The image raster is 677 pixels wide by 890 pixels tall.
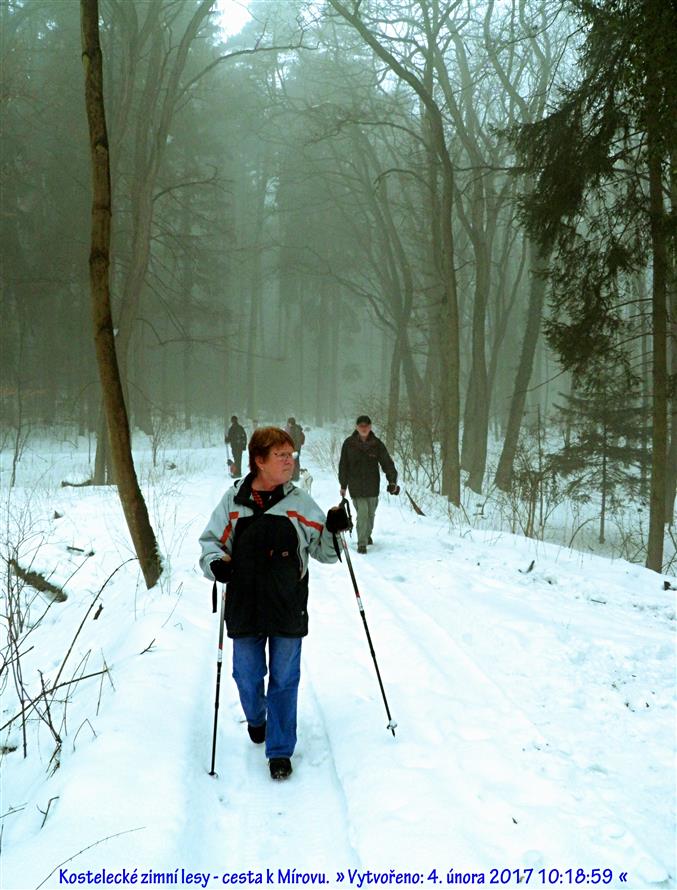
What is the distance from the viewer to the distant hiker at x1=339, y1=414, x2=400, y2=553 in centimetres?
990

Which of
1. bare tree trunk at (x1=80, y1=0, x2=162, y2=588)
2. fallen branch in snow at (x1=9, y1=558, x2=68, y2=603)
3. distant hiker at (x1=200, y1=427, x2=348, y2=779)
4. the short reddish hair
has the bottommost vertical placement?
fallen branch in snow at (x1=9, y1=558, x2=68, y2=603)

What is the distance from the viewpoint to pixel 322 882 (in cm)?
284

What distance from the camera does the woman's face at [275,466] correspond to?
377 centimetres

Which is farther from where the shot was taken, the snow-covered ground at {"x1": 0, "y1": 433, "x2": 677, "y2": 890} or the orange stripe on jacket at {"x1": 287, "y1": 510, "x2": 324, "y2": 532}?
the orange stripe on jacket at {"x1": 287, "y1": 510, "x2": 324, "y2": 532}

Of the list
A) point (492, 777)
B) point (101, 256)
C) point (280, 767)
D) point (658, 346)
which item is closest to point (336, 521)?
point (280, 767)

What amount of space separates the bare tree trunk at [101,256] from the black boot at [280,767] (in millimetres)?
4181

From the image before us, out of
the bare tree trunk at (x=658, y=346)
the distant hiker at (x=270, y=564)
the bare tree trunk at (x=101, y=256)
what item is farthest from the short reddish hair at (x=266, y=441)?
the bare tree trunk at (x=658, y=346)

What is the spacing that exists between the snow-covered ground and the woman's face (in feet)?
5.81

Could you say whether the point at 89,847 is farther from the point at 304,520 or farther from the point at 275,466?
the point at 275,466

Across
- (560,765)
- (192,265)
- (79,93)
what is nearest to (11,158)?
(79,93)

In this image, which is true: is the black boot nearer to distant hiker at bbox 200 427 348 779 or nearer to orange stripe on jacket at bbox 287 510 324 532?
distant hiker at bbox 200 427 348 779

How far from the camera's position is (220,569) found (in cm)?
361

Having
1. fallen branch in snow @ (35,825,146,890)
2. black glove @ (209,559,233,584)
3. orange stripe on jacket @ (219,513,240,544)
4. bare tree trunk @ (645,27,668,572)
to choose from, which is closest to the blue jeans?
black glove @ (209,559,233,584)

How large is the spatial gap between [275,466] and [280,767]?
1801mm
